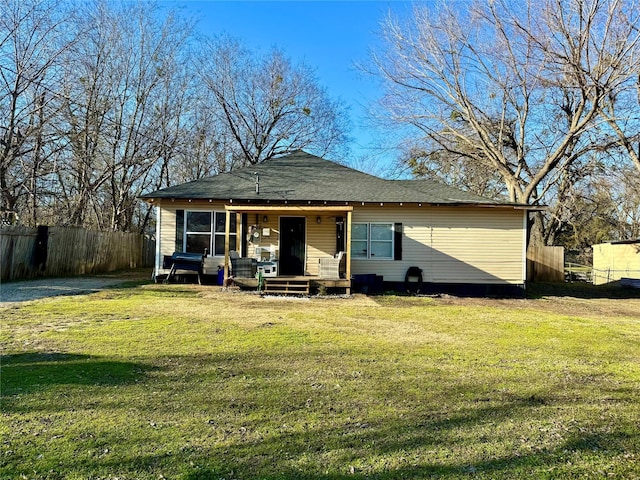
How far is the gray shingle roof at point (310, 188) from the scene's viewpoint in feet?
40.4

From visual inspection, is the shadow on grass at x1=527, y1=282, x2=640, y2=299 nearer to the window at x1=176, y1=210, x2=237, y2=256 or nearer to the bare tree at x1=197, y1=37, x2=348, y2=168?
the window at x1=176, y1=210, x2=237, y2=256

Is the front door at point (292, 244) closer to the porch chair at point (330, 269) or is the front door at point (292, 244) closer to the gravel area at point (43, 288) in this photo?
the porch chair at point (330, 269)

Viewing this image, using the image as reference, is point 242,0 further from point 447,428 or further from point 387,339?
point 447,428

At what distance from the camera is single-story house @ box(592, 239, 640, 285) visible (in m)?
18.7

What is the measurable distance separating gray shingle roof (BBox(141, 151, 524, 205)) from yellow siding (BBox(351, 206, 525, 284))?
47 centimetres

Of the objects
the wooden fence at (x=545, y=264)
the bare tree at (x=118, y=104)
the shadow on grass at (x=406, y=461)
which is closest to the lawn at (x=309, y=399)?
the shadow on grass at (x=406, y=461)

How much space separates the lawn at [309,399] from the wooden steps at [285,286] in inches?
149

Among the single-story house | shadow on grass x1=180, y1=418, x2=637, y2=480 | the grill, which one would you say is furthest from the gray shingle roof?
the single-story house

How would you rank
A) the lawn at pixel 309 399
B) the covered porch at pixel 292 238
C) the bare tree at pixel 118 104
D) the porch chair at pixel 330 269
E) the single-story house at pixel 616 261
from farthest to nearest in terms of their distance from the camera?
1. the single-story house at pixel 616 261
2. the bare tree at pixel 118 104
3. the covered porch at pixel 292 238
4. the porch chair at pixel 330 269
5. the lawn at pixel 309 399

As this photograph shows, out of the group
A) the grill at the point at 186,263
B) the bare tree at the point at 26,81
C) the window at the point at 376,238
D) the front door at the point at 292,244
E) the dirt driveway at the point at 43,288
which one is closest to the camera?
the dirt driveway at the point at 43,288

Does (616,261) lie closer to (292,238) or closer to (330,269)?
(330,269)

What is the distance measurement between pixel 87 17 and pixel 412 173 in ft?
52.9

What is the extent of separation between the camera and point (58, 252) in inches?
543

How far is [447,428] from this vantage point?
3.12m
